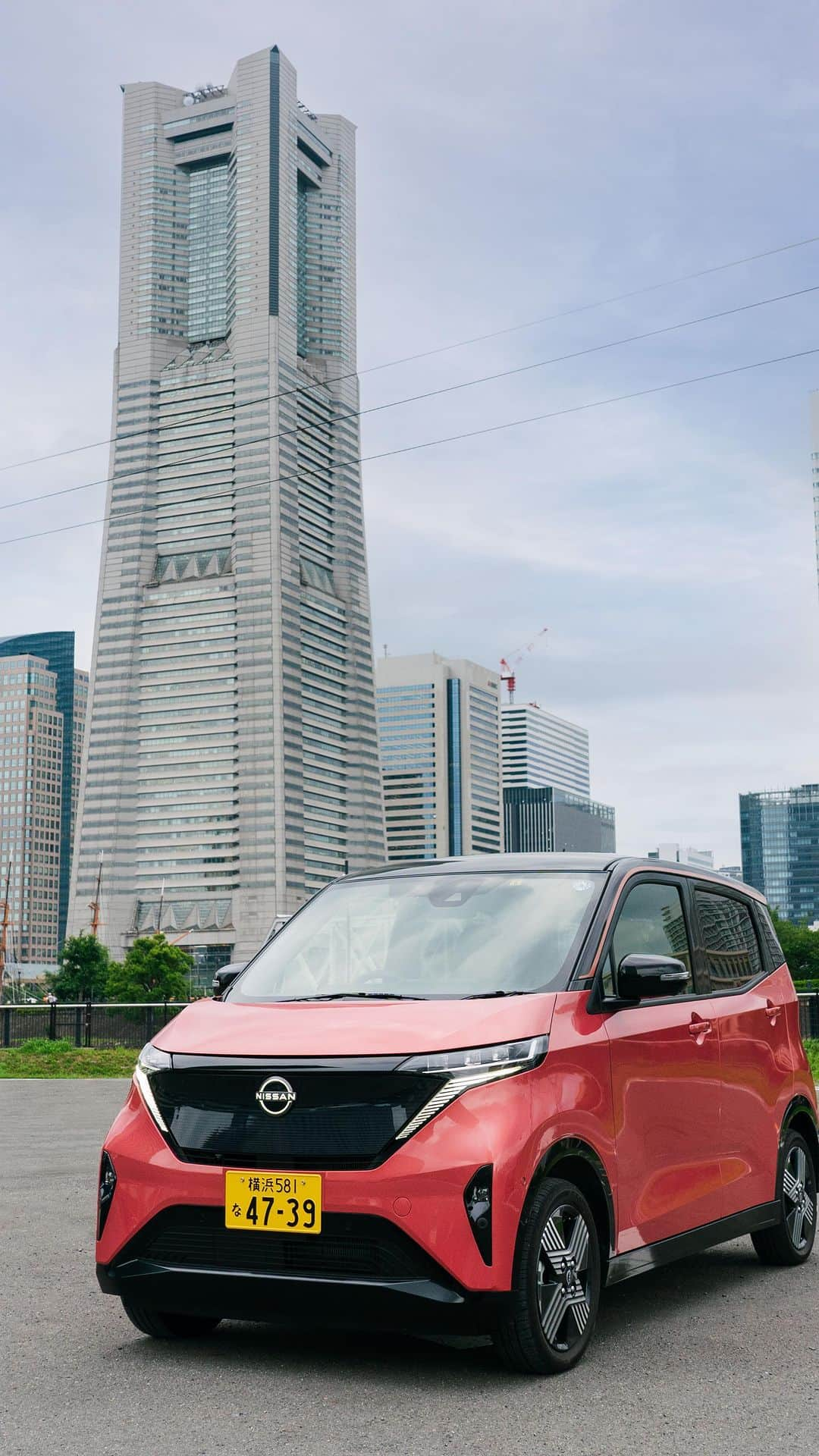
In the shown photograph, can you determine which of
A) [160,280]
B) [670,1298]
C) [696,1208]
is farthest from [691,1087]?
[160,280]

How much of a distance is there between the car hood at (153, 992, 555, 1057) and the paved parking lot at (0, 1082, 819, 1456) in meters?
1.05

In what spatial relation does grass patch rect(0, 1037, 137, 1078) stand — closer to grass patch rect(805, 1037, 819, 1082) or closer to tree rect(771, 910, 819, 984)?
grass patch rect(805, 1037, 819, 1082)

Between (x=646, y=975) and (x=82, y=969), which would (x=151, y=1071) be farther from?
(x=82, y=969)

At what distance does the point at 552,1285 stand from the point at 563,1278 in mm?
66

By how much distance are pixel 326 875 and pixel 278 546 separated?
4037 centimetres

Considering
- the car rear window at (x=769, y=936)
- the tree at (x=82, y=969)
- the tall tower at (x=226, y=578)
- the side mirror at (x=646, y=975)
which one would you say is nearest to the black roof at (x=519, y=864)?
the side mirror at (x=646, y=975)

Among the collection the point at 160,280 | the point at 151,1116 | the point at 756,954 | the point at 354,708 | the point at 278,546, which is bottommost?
the point at 151,1116

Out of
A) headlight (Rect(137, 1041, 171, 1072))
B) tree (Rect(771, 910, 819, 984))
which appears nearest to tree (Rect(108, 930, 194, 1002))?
tree (Rect(771, 910, 819, 984))

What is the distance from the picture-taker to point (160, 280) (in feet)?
635

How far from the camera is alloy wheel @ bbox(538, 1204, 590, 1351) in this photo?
4816mm

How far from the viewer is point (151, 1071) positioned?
518 cm

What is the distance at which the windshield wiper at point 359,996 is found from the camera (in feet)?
17.3

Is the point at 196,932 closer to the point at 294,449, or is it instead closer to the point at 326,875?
the point at 326,875

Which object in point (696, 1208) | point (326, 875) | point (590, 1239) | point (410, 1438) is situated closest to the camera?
point (410, 1438)
